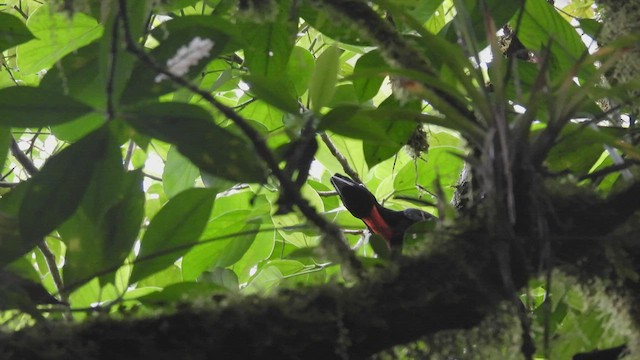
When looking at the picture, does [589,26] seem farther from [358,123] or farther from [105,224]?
[105,224]

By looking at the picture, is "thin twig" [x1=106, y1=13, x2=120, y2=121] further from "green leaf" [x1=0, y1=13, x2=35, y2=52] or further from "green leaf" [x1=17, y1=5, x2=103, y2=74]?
"green leaf" [x1=17, y1=5, x2=103, y2=74]

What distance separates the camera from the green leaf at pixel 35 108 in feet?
2.87

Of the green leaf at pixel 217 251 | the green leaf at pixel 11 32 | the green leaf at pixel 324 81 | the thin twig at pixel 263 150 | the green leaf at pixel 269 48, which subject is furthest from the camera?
the green leaf at pixel 217 251

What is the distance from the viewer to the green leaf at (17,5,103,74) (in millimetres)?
1280

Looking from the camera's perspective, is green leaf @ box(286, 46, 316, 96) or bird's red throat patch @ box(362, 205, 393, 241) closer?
green leaf @ box(286, 46, 316, 96)

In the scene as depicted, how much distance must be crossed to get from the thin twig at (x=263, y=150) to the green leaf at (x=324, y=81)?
0.18 meters

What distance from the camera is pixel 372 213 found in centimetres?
164

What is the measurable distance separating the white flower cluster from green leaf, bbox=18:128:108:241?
0.13 meters

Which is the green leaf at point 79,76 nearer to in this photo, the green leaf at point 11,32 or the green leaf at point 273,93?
the green leaf at point 11,32

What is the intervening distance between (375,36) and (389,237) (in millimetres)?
755

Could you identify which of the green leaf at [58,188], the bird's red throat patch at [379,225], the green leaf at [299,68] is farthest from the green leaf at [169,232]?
the bird's red throat patch at [379,225]

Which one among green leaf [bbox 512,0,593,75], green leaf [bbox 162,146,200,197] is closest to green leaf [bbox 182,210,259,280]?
green leaf [bbox 162,146,200,197]

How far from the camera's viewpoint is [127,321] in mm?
699

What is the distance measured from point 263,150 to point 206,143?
12 cm
